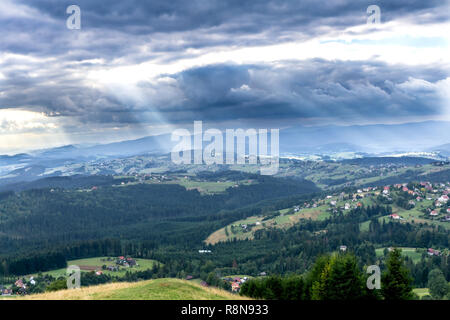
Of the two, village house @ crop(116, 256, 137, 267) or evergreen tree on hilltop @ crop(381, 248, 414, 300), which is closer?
evergreen tree on hilltop @ crop(381, 248, 414, 300)

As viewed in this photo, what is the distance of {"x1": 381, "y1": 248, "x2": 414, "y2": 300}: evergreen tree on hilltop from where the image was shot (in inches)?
1900

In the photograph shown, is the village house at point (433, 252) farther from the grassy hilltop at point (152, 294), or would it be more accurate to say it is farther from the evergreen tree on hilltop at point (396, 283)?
the grassy hilltop at point (152, 294)

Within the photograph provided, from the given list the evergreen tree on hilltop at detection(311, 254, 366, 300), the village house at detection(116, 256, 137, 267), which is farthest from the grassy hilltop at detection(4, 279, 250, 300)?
the village house at detection(116, 256, 137, 267)

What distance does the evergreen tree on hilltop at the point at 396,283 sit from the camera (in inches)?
1900

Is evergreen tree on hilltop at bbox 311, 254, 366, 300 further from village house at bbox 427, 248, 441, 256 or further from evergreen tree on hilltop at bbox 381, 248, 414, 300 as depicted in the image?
village house at bbox 427, 248, 441, 256

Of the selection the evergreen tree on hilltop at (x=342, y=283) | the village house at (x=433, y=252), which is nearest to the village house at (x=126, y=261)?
the village house at (x=433, y=252)
